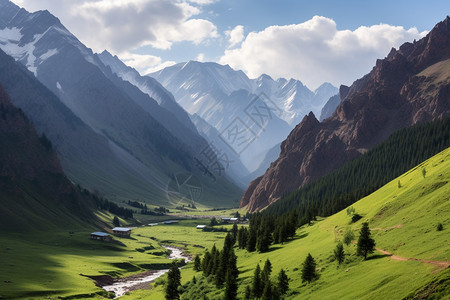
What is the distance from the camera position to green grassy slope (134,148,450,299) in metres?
44.9

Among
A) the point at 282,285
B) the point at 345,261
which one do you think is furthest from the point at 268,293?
the point at 345,261

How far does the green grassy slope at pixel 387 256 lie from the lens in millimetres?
44906

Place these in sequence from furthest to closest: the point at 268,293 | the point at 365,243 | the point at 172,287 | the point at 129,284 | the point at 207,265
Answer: the point at 129,284 < the point at 207,265 < the point at 172,287 < the point at 365,243 < the point at 268,293

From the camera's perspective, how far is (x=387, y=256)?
55.2 metres

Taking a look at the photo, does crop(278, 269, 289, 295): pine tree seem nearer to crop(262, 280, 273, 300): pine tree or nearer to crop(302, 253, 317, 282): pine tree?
crop(302, 253, 317, 282): pine tree

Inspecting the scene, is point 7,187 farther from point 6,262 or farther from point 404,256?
point 404,256

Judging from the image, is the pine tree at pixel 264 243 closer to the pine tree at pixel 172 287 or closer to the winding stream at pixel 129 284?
the pine tree at pixel 172 287

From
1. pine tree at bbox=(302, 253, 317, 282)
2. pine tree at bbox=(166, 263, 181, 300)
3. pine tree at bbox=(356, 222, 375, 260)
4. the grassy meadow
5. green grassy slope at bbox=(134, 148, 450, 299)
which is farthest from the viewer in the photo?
pine tree at bbox=(166, 263, 181, 300)

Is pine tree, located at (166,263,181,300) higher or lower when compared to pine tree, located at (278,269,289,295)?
lower

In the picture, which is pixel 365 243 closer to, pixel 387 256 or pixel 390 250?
pixel 390 250

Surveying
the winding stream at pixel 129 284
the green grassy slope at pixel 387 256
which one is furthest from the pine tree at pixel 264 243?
the winding stream at pixel 129 284

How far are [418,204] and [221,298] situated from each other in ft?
122

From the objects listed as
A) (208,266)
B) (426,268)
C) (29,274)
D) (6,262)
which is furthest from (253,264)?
(6,262)

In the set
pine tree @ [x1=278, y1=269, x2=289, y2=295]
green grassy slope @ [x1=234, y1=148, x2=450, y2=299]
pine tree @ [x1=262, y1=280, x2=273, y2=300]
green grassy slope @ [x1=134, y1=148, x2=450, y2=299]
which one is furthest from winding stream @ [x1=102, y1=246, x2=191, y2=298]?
pine tree @ [x1=262, y1=280, x2=273, y2=300]
